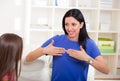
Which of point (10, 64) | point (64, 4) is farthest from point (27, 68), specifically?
point (64, 4)

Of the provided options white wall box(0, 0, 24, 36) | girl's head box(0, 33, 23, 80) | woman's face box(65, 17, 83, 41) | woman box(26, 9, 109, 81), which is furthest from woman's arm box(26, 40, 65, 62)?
white wall box(0, 0, 24, 36)

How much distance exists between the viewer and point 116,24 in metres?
3.95

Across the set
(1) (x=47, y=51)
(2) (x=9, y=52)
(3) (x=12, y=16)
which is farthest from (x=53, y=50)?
(3) (x=12, y=16)

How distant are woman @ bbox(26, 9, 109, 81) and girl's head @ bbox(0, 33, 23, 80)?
0.42 meters

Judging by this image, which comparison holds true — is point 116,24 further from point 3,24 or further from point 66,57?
point 66,57

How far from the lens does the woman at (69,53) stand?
1.91m

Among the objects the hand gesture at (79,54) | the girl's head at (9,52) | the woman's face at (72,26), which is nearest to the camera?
the girl's head at (9,52)

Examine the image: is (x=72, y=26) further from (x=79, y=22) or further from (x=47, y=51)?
(x=47, y=51)

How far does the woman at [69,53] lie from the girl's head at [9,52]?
1.38 feet

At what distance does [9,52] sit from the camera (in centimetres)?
148

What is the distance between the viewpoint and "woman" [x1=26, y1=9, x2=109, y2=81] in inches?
75.1

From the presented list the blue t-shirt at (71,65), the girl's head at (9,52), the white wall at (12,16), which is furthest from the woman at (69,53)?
the white wall at (12,16)

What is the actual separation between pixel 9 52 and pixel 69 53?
56cm

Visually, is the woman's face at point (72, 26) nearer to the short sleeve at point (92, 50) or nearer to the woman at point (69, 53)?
the woman at point (69, 53)
